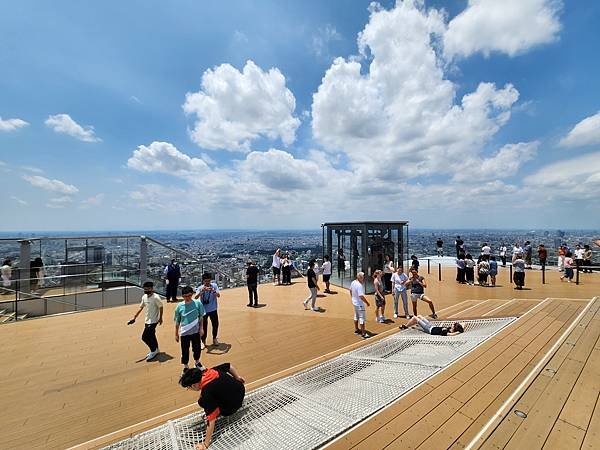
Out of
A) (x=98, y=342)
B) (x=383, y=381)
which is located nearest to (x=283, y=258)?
(x=98, y=342)

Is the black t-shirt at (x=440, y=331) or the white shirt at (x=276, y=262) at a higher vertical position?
the white shirt at (x=276, y=262)

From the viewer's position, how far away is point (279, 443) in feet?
8.77

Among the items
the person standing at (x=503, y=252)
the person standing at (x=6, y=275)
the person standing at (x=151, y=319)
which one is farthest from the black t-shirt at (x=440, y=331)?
the person standing at (x=503, y=252)

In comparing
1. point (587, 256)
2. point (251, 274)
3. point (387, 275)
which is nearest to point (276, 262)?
point (251, 274)

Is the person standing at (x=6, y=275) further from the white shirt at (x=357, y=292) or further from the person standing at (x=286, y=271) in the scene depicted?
the white shirt at (x=357, y=292)

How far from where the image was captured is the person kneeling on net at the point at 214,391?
305 cm

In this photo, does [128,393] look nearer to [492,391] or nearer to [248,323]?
[248,323]

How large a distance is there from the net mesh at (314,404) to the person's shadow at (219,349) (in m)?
2.43

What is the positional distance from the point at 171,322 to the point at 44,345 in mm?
2846

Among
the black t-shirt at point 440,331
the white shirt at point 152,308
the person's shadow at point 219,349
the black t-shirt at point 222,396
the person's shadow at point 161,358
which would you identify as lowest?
the person's shadow at point 219,349

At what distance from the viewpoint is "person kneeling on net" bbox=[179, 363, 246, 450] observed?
3055 mm

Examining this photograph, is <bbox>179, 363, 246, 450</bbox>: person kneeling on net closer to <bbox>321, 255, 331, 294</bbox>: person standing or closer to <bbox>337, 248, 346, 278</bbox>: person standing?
<bbox>321, 255, 331, 294</bbox>: person standing

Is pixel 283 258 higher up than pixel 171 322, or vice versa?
pixel 283 258

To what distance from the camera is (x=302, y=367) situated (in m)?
4.77
